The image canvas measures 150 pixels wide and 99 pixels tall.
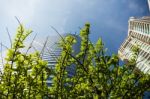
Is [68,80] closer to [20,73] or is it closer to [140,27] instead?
[20,73]

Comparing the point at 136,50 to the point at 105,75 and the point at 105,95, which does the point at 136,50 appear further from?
the point at 105,95

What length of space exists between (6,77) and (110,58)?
458 cm

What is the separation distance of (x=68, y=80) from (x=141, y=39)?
8900 centimetres

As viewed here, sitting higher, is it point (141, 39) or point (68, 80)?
point (141, 39)

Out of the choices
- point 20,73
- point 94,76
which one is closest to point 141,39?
point 94,76

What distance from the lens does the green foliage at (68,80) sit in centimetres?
930

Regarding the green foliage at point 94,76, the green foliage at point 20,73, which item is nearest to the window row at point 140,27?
the green foliage at point 94,76

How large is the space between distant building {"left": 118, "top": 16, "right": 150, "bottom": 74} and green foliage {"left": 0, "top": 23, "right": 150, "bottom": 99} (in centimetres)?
6101

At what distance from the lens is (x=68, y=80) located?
12.1 meters

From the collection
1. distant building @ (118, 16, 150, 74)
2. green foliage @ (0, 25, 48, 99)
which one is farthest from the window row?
green foliage @ (0, 25, 48, 99)

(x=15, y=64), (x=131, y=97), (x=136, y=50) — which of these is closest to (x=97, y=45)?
(x=136, y=50)

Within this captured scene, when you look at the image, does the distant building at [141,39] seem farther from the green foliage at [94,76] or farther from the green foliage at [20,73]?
the green foliage at [20,73]

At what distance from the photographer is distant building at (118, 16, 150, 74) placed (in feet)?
291

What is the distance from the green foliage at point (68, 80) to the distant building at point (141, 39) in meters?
61.0
